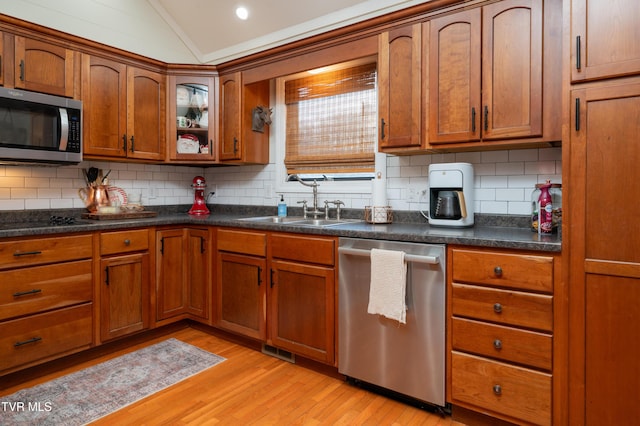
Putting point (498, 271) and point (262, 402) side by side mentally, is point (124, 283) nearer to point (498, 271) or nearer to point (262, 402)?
point (262, 402)

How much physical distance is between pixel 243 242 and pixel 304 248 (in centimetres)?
57

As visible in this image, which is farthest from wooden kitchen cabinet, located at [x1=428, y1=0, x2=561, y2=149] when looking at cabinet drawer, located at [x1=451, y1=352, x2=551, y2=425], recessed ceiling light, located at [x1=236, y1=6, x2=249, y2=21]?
recessed ceiling light, located at [x1=236, y1=6, x2=249, y2=21]

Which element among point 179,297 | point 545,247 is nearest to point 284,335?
point 179,297

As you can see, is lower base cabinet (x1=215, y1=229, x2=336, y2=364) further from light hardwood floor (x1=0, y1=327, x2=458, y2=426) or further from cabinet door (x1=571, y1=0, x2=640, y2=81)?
cabinet door (x1=571, y1=0, x2=640, y2=81)

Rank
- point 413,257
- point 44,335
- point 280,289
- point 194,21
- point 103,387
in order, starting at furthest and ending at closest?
point 194,21 < point 280,289 < point 44,335 < point 103,387 < point 413,257

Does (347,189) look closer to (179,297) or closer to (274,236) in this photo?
(274,236)

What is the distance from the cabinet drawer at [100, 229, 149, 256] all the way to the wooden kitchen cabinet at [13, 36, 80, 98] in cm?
104

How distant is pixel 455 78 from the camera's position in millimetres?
2184

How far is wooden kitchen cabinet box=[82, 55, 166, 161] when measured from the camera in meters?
2.86

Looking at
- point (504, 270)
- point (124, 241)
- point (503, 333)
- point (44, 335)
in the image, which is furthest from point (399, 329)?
point (44, 335)

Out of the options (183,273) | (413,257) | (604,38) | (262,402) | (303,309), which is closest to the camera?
(604,38)

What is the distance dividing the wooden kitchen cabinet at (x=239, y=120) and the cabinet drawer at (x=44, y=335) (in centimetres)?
161

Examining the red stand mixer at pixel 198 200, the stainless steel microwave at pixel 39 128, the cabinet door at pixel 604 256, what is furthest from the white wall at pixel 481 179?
the stainless steel microwave at pixel 39 128

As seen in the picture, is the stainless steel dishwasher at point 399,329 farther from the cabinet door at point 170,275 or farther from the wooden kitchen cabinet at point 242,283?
the cabinet door at point 170,275
